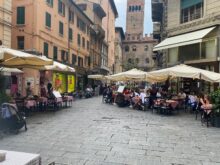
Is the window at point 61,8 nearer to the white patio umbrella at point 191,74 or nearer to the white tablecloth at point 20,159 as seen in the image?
the white patio umbrella at point 191,74

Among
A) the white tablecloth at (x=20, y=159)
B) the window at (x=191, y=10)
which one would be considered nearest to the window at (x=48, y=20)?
the window at (x=191, y=10)

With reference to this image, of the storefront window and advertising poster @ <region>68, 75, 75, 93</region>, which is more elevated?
the storefront window

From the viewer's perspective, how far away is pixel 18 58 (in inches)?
476

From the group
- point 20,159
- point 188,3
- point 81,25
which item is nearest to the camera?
point 20,159

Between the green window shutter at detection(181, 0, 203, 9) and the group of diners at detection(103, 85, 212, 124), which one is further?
the green window shutter at detection(181, 0, 203, 9)

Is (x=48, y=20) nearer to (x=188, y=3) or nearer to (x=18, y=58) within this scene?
(x=188, y=3)

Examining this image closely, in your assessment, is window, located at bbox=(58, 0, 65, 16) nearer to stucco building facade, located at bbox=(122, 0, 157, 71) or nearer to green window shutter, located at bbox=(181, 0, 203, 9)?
green window shutter, located at bbox=(181, 0, 203, 9)

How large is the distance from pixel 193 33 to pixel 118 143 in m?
15.1

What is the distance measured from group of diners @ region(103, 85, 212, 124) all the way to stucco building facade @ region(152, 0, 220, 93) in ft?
12.1

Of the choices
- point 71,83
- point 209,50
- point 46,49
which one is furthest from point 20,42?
point 209,50

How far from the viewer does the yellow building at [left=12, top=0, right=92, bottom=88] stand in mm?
23328

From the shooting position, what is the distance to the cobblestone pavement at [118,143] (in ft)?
A: 20.5

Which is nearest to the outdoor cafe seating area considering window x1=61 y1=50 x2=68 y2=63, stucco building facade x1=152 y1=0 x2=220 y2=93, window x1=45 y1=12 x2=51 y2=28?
stucco building facade x1=152 y1=0 x2=220 y2=93

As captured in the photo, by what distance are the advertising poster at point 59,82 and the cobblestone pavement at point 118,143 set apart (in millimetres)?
17018
